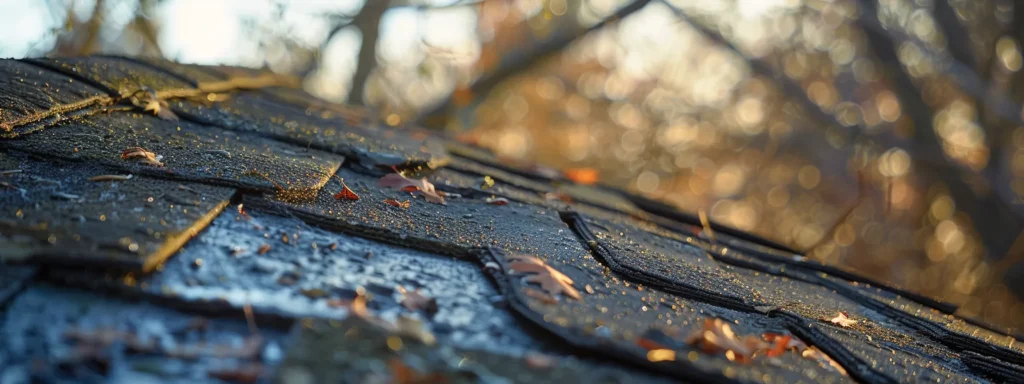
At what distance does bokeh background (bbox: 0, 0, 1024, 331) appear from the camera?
9500 mm

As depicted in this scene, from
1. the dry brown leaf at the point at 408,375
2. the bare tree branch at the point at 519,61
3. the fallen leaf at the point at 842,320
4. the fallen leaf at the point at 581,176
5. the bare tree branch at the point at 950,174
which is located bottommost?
the dry brown leaf at the point at 408,375

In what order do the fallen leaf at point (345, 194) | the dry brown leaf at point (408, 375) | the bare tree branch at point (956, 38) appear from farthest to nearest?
the bare tree branch at point (956, 38)
the fallen leaf at point (345, 194)
the dry brown leaf at point (408, 375)

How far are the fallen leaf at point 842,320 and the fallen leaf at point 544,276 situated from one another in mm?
901

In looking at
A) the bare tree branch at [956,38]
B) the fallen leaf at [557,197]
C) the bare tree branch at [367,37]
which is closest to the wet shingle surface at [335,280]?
the fallen leaf at [557,197]

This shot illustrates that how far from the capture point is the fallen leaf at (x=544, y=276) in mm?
1534

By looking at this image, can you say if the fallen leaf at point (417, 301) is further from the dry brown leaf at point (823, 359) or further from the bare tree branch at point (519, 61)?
the bare tree branch at point (519, 61)

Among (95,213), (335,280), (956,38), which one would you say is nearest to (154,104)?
(95,213)

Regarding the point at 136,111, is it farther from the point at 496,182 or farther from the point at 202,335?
the point at 202,335

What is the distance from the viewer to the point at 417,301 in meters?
1.38

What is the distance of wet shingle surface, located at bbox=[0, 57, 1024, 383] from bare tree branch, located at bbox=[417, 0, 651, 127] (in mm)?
6857

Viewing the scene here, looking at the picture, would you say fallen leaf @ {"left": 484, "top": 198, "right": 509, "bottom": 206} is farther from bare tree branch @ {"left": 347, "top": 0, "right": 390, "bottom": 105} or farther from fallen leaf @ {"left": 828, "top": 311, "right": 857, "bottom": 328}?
bare tree branch @ {"left": 347, "top": 0, "right": 390, "bottom": 105}

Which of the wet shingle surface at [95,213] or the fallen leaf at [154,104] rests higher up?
the fallen leaf at [154,104]

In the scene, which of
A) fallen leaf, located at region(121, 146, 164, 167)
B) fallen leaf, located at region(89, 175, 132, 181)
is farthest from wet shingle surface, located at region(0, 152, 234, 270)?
fallen leaf, located at region(121, 146, 164, 167)

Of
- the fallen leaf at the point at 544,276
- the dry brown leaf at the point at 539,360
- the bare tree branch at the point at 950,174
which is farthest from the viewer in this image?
the bare tree branch at the point at 950,174
